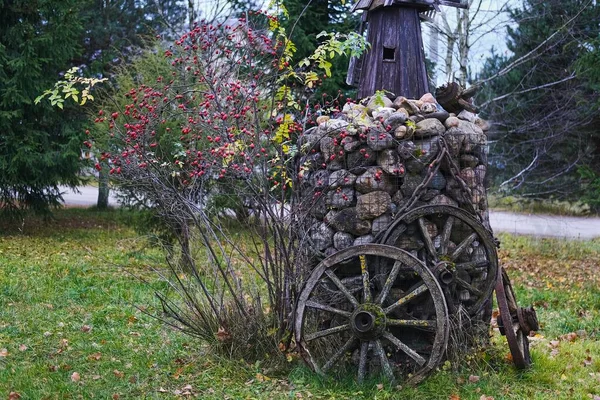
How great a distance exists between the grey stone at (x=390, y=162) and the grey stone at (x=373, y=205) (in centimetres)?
21

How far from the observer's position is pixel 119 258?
11.9 metres

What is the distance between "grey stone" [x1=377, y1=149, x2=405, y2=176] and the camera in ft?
20.0

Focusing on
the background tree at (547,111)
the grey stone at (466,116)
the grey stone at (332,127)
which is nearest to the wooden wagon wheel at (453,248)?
the grey stone at (332,127)

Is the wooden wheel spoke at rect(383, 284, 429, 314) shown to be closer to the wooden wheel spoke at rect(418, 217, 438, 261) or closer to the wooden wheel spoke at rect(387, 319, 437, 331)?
the wooden wheel spoke at rect(387, 319, 437, 331)

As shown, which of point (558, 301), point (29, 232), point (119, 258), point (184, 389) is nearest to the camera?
point (184, 389)

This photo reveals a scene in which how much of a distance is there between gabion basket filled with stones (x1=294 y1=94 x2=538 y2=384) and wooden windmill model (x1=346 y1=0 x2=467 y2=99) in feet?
2.21

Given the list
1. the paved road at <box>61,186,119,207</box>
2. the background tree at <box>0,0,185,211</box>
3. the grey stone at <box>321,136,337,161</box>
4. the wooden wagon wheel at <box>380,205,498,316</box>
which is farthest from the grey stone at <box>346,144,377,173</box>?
the paved road at <box>61,186,119,207</box>

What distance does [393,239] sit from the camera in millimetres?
6062

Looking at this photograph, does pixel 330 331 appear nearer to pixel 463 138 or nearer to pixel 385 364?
pixel 385 364

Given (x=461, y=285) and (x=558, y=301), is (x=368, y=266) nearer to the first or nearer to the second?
(x=461, y=285)

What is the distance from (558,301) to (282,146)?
540 cm

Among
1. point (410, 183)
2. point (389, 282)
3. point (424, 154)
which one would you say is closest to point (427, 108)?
point (424, 154)

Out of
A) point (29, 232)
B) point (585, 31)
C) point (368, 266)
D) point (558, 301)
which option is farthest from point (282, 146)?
point (585, 31)

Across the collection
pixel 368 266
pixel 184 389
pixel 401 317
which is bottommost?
pixel 184 389
